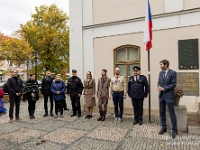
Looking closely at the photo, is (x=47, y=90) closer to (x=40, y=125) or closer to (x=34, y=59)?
(x=40, y=125)

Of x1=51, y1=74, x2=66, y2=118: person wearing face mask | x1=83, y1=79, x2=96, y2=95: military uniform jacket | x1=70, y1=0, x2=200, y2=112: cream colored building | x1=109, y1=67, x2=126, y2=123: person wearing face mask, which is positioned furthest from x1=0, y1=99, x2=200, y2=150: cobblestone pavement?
x1=70, y1=0, x2=200, y2=112: cream colored building

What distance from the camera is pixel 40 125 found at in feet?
20.3

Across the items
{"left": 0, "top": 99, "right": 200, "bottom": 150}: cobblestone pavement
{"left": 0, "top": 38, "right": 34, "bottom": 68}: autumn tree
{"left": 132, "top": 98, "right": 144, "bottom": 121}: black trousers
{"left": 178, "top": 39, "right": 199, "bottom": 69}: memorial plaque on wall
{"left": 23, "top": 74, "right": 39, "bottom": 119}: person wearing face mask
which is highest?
{"left": 0, "top": 38, "right": 34, "bottom": 68}: autumn tree

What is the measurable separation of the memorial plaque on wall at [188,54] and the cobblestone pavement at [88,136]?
2.18 m

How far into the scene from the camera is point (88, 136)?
5.02 metres

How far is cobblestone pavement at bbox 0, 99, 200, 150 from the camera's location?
4312mm

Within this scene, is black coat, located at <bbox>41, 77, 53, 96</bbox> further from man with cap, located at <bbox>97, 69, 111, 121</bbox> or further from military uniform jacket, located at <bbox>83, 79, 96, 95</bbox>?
man with cap, located at <bbox>97, 69, 111, 121</bbox>

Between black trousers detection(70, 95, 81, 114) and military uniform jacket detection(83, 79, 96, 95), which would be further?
black trousers detection(70, 95, 81, 114)

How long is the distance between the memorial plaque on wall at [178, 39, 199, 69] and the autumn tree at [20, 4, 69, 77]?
13.7 metres

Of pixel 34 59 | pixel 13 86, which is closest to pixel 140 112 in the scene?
pixel 13 86

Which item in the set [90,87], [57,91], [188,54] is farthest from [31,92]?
[188,54]

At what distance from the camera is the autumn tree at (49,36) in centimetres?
1783

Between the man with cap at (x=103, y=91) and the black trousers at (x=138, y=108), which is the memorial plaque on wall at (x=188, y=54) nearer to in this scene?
the black trousers at (x=138, y=108)

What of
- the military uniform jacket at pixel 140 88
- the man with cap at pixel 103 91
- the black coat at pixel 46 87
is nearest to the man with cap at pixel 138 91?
the military uniform jacket at pixel 140 88
